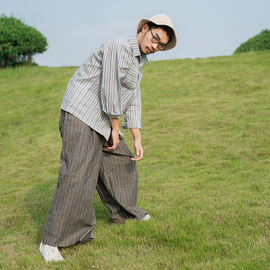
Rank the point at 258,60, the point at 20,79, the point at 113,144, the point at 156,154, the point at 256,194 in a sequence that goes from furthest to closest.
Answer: the point at 20,79, the point at 258,60, the point at 156,154, the point at 256,194, the point at 113,144

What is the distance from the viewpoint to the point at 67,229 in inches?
103

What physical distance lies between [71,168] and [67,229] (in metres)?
0.53

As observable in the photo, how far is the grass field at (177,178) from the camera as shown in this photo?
2.49 metres

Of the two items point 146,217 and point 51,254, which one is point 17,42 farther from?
point 51,254

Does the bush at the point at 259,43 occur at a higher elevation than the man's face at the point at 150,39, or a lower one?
higher

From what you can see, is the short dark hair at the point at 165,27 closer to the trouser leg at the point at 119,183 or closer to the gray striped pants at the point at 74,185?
the gray striped pants at the point at 74,185

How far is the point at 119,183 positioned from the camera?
311 centimetres

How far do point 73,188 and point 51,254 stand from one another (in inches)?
22.3

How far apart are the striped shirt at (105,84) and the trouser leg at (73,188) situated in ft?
0.35

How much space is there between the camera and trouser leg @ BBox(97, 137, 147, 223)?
10.0ft

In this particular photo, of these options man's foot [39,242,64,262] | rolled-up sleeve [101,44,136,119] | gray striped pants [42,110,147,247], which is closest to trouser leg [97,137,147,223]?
gray striped pants [42,110,147,247]

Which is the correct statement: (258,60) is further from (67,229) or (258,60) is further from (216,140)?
(67,229)

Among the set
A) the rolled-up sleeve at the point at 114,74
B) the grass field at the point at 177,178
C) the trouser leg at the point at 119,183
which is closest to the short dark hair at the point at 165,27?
the rolled-up sleeve at the point at 114,74

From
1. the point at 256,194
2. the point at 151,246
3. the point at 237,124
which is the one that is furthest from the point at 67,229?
the point at 237,124
